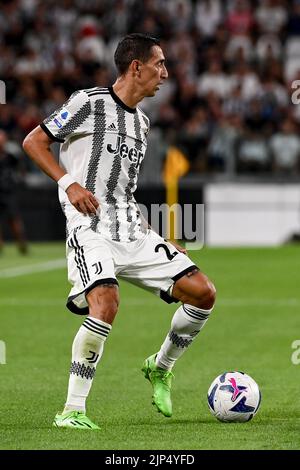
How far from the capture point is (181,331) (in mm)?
7145

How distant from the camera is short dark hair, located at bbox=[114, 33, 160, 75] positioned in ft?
22.6

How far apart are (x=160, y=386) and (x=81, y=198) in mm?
1327

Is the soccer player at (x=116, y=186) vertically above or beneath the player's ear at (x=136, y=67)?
beneath

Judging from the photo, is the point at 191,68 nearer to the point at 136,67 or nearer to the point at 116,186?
the point at 136,67

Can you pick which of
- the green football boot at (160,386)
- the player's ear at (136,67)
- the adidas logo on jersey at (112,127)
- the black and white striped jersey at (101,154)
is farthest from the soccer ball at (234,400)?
the player's ear at (136,67)

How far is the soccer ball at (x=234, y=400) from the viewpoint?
671 cm

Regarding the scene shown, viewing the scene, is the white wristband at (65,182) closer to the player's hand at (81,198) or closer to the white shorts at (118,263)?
the player's hand at (81,198)

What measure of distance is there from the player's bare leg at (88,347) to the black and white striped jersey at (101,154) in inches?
19.8

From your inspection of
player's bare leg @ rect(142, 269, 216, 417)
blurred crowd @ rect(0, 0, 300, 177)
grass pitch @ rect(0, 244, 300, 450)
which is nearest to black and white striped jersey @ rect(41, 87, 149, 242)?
player's bare leg @ rect(142, 269, 216, 417)

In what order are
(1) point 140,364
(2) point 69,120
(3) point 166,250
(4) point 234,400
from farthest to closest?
(1) point 140,364
(3) point 166,250
(2) point 69,120
(4) point 234,400

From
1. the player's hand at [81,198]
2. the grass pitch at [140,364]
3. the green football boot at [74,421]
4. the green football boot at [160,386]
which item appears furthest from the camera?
the green football boot at [160,386]

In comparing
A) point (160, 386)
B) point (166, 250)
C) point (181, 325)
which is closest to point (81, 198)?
point (166, 250)

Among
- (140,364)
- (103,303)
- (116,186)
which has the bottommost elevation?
(140,364)

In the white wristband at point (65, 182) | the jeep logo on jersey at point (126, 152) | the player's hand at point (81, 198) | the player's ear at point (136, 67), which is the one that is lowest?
the player's hand at point (81, 198)
